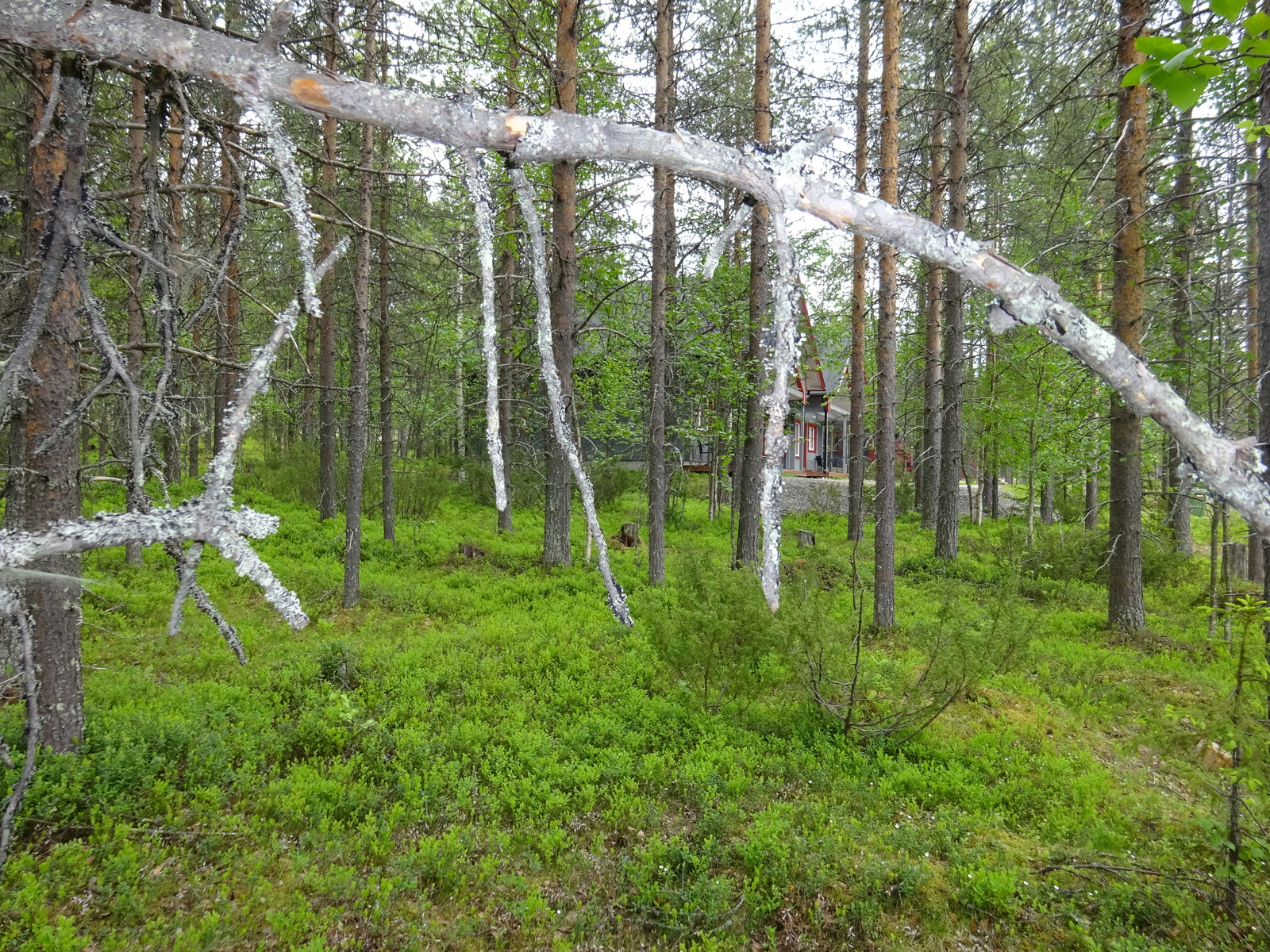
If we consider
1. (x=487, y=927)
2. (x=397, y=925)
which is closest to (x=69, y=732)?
(x=397, y=925)

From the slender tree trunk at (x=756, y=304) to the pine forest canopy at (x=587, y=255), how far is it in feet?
0.35

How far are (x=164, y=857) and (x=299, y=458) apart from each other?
1324 centimetres

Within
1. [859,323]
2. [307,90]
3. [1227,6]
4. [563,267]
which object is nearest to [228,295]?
[563,267]

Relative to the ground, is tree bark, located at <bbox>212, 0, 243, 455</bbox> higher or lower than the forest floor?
higher

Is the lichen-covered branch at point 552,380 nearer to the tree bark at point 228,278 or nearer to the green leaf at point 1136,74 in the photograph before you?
the tree bark at point 228,278

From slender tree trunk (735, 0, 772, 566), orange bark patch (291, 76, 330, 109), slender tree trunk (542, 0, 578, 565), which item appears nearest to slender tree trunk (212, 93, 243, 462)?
orange bark patch (291, 76, 330, 109)

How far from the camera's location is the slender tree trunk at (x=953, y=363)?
1040 cm

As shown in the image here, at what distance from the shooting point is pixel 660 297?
383 inches

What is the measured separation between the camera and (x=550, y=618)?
805cm

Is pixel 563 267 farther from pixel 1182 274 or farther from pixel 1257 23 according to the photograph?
pixel 1182 274

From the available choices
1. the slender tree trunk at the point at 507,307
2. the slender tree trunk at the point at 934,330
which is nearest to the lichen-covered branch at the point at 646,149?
the slender tree trunk at the point at 507,307

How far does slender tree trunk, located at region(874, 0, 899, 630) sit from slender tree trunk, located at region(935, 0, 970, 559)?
2807mm

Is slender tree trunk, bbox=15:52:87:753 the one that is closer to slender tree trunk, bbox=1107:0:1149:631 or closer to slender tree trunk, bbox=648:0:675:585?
slender tree trunk, bbox=648:0:675:585

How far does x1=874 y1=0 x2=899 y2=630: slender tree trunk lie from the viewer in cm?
755
